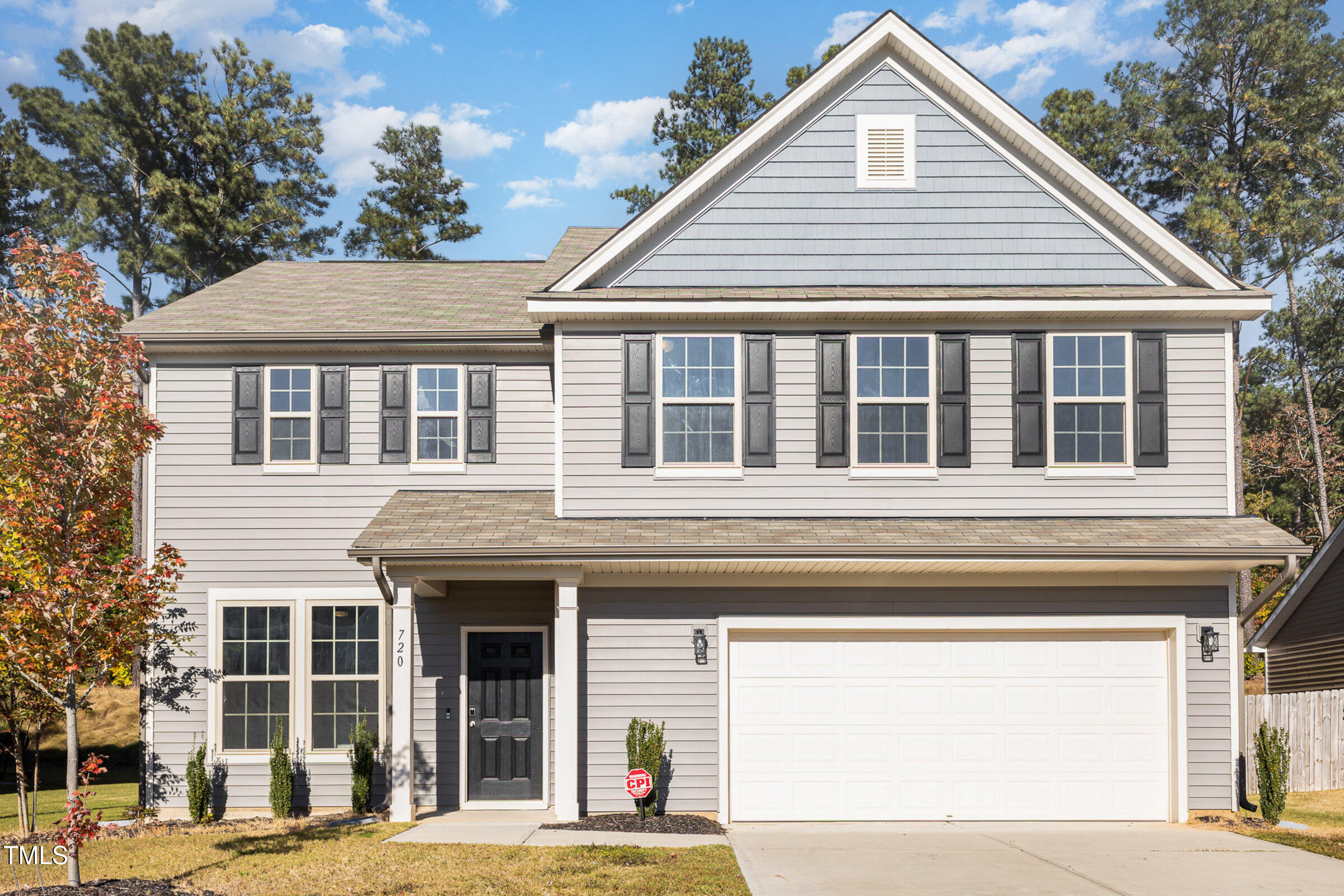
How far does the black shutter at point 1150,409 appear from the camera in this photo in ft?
38.3

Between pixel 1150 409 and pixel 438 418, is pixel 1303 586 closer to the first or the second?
pixel 1150 409

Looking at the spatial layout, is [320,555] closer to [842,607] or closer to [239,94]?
[842,607]

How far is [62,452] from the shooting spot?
27.6 ft

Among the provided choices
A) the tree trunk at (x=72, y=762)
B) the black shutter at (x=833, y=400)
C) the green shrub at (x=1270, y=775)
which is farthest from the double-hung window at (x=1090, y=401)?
the tree trunk at (x=72, y=762)

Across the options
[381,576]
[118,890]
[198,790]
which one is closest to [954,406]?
[381,576]

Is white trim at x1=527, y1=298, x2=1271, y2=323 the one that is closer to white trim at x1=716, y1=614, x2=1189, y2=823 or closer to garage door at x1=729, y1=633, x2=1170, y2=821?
white trim at x1=716, y1=614, x2=1189, y2=823

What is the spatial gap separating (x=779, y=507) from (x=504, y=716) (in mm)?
4118

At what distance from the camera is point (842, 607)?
37.6 feet

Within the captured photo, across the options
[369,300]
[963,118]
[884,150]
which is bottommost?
[369,300]

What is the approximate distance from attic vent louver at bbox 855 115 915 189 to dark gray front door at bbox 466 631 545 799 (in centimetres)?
686

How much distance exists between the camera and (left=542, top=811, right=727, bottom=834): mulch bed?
10.3 meters

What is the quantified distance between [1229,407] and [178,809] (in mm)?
13313

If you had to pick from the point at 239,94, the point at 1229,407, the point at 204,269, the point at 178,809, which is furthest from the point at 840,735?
the point at 239,94

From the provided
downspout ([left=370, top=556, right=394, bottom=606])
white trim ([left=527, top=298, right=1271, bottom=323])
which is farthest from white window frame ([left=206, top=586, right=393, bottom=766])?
white trim ([left=527, top=298, right=1271, bottom=323])
